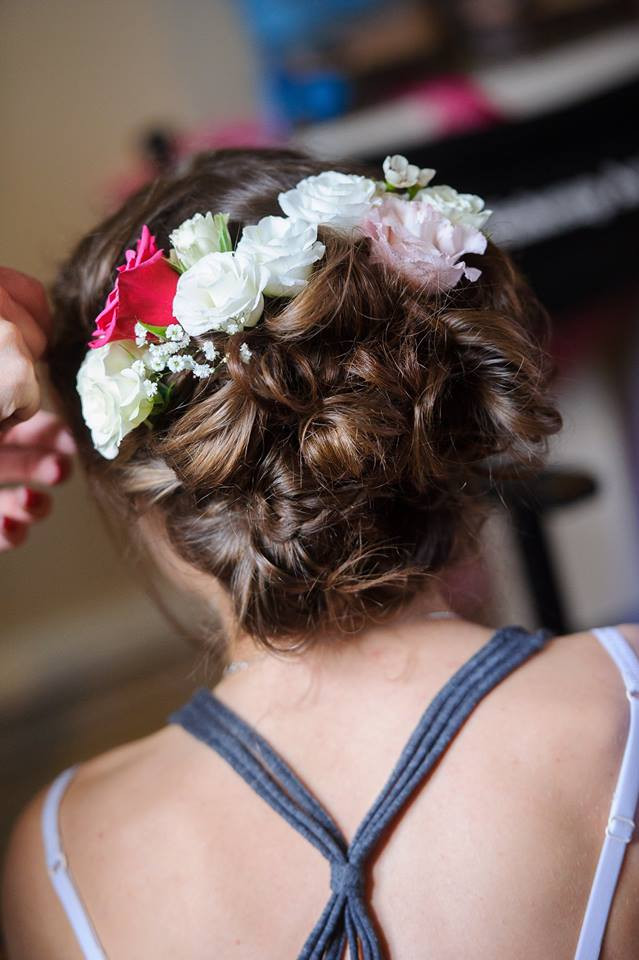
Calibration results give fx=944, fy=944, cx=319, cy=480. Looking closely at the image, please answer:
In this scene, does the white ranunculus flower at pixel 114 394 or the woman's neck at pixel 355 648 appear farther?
the woman's neck at pixel 355 648

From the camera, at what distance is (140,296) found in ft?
2.35

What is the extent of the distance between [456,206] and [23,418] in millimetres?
407

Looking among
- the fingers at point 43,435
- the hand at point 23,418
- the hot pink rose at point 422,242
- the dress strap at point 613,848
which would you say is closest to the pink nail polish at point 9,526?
the hand at point 23,418

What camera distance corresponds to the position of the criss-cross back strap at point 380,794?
0.75 meters

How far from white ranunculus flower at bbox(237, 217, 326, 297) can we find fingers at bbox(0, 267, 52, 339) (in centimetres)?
31

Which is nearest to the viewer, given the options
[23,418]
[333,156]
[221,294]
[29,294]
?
[221,294]

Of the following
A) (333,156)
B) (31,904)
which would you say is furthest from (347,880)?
(333,156)

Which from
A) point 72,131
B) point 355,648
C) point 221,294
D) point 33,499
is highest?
point 72,131

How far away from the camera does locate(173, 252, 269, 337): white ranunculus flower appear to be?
0.68 metres

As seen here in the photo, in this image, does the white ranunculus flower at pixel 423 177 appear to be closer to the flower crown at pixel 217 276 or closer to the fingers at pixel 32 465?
the flower crown at pixel 217 276

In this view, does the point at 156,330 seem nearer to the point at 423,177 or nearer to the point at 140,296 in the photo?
the point at 140,296

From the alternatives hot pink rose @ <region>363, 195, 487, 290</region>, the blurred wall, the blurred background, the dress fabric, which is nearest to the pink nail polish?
the dress fabric

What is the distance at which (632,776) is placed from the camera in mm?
765

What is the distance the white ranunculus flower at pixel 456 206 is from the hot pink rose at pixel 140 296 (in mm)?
235
